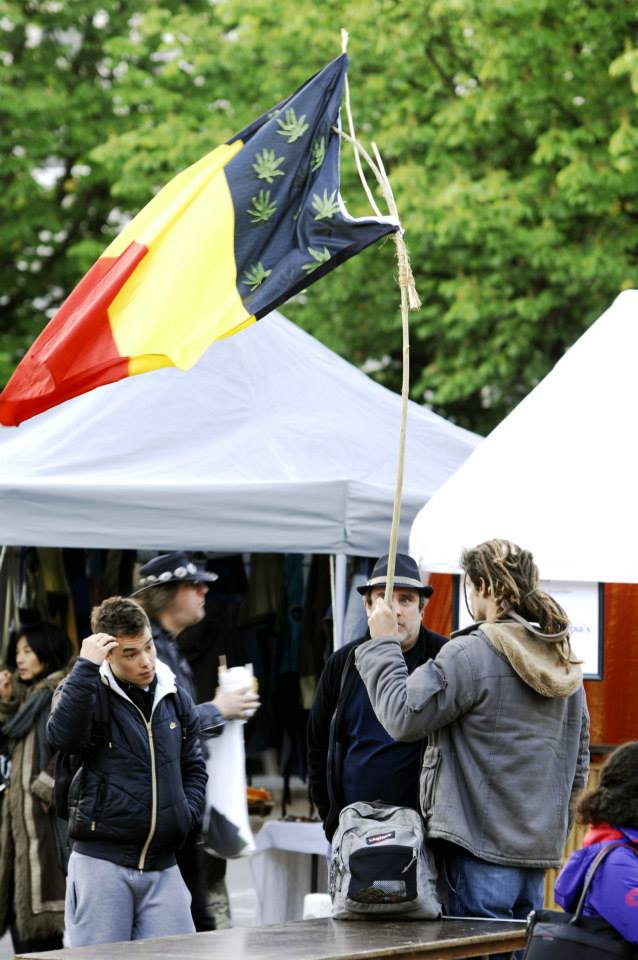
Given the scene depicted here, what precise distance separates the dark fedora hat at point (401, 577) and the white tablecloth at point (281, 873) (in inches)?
96.5

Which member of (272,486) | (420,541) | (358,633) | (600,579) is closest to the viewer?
(600,579)

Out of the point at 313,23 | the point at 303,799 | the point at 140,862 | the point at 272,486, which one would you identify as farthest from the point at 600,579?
the point at 313,23

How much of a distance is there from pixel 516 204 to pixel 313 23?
3.07m

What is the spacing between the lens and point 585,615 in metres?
7.32

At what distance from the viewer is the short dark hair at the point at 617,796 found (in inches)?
162

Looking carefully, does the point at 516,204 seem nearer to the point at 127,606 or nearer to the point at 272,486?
the point at 272,486

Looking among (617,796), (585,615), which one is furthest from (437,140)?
(617,796)

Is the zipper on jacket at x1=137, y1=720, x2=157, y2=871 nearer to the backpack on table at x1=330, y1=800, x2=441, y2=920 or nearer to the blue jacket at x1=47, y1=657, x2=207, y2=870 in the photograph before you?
the blue jacket at x1=47, y1=657, x2=207, y2=870

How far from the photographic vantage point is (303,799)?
13.8m

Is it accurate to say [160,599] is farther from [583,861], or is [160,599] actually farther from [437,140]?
[437,140]

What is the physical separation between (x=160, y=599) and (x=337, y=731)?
1.08m

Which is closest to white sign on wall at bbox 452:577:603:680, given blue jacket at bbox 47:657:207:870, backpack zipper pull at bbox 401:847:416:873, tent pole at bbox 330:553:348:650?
tent pole at bbox 330:553:348:650

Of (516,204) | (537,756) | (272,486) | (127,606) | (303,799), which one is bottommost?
(303,799)

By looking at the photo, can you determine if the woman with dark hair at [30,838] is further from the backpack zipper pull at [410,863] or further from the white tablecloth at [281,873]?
the backpack zipper pull at [410,863]
